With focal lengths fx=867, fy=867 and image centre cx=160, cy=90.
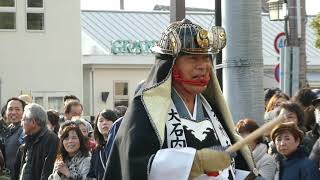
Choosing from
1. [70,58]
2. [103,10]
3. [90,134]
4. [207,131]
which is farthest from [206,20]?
[207,131]

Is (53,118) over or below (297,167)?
over

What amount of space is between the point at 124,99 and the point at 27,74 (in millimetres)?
5090

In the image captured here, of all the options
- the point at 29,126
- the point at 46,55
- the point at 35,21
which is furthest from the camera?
the point at 35,21

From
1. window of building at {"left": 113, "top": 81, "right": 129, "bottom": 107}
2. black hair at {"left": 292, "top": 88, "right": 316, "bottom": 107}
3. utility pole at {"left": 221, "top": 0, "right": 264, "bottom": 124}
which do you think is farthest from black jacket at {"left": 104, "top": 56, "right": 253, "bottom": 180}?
window of building at {"left": 113, "top": 81, "right": 129, "bottom": 107}

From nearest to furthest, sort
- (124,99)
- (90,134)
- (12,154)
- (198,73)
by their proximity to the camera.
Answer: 1. (198,73)
2. (12,154)
3. (90,134)
4. (124,99)

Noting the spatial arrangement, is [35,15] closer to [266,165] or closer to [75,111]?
[75,111]

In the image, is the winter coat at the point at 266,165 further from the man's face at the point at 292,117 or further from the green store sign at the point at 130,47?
the green store sign at the point at 130,47

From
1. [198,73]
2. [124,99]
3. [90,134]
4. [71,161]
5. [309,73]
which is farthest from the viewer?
[309,73]

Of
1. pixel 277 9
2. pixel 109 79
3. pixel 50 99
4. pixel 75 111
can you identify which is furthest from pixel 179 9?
pixel 109 79

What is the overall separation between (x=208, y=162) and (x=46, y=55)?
2454cm

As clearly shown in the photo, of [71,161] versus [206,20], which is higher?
[206,20]

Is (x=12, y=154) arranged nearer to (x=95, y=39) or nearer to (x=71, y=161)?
(x=71, y=161)

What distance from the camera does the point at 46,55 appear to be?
94.3 feet

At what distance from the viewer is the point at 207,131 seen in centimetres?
494
